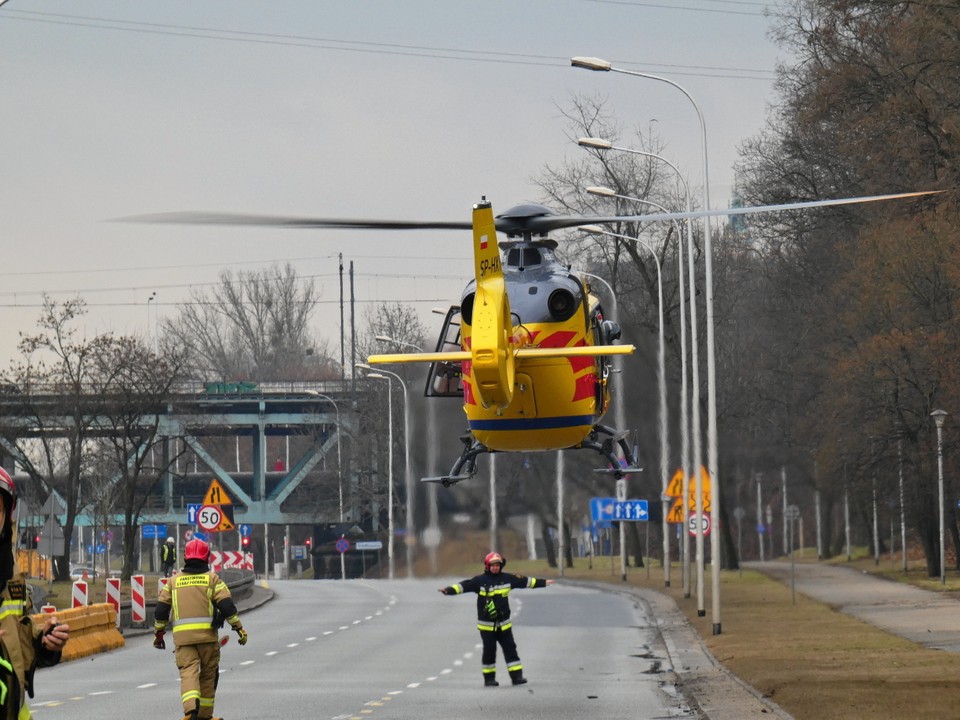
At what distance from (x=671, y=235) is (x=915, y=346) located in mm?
9428

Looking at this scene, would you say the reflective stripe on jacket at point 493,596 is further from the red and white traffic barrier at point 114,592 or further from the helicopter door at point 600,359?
the red and white traffic barrier at point 114,592

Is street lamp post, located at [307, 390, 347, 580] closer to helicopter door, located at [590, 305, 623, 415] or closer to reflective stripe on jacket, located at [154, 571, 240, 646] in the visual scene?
helicopter door, located at [590, 305, 623, 415]

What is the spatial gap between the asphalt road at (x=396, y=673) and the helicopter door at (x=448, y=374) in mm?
3713

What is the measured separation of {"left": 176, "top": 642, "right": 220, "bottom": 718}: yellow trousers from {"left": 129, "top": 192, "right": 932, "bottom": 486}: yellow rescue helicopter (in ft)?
11.2

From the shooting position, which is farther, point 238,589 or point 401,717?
point 238,589

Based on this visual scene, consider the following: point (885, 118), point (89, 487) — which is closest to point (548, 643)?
point (885, 118)

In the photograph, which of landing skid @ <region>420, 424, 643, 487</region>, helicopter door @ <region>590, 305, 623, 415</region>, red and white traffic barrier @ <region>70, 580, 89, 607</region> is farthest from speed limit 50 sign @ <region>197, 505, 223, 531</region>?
helicopter door @ <region>590, 305, 623, 415</region>

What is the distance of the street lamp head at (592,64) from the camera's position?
3073 centimetres

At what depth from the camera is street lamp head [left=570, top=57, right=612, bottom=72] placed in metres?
30.7

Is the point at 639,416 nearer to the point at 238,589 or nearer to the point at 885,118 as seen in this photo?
the point at 885,118

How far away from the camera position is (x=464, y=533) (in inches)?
2146

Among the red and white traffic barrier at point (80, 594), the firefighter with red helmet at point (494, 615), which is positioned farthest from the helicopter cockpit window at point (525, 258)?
the red and white traffic barrier at point (80, 594)

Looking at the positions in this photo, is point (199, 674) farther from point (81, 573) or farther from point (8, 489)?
point (81, 573)

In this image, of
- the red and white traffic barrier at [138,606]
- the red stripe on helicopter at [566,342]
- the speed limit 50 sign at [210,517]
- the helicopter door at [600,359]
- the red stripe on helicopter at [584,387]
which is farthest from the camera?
the speed limit 50 sign at [210,517]
